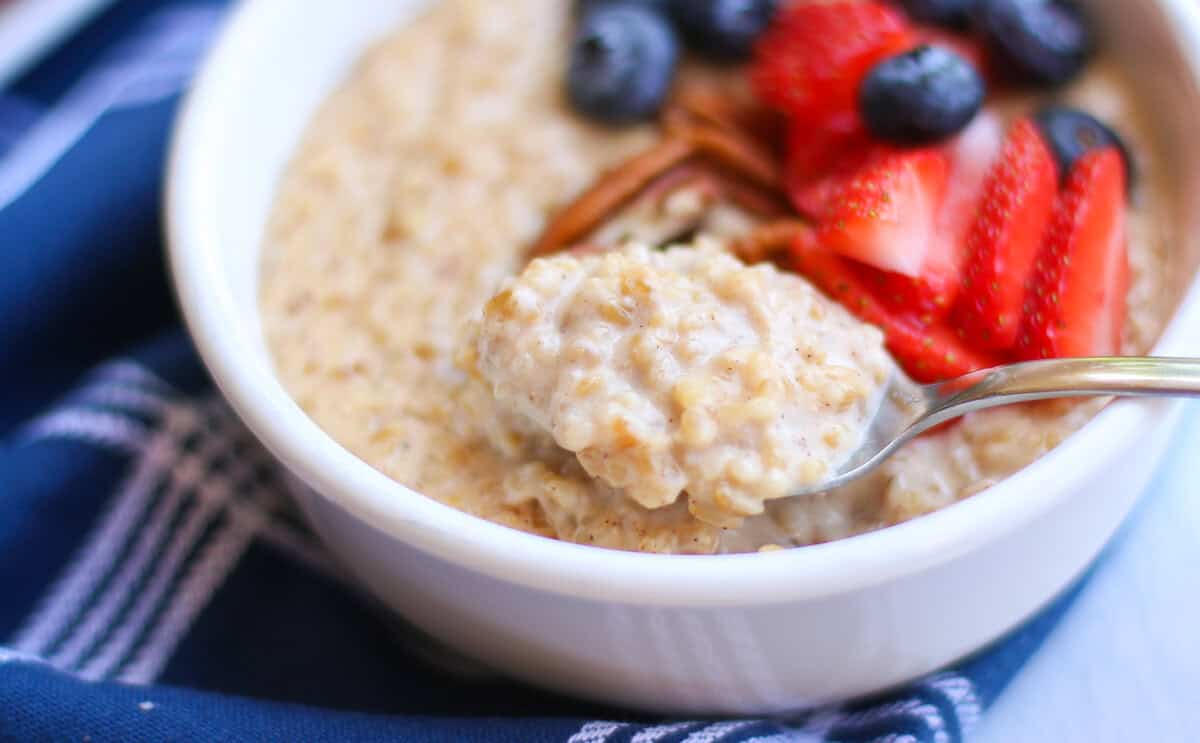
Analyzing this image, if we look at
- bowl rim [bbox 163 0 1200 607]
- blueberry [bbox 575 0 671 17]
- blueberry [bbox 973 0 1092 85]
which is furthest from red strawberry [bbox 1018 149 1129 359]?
blueberry [bbox 575 0 671 17]

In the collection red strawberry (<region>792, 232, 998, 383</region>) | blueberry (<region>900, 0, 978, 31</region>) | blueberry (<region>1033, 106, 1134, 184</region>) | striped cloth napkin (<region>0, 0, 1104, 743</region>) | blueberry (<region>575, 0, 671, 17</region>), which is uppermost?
blueberry (<region>575, 0, 671, 17</region>)

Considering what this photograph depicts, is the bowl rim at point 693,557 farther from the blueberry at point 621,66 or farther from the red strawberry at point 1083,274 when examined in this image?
the blueberry at point 621,66

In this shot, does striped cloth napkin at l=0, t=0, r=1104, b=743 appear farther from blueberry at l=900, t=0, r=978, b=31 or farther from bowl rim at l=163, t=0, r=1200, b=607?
blueberry at l=900, t=0, r=978, b=31

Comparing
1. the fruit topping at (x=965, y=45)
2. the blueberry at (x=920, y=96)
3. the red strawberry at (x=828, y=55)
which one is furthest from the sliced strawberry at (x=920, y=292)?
the fruit topping at (x=965, y=45)

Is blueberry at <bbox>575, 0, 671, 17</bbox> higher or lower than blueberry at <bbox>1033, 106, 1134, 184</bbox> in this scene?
higher

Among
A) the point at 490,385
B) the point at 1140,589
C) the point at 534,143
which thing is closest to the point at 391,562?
the point at 490,385

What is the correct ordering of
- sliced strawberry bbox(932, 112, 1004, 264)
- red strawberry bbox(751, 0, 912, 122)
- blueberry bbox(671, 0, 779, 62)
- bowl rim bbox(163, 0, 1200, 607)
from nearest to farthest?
bowl rim bbox(163, 0, 1200, 607), sliced strawberry bbox(932, 112, 1004, 264), red strawberry bbox(751, 0, 912, 122), blueberry bbox(671, 0, 779, 62)

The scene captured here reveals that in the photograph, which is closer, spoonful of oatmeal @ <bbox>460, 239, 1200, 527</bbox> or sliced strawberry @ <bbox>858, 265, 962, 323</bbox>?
spoonful of oatmeal @ <bbox>460, 239, 1200, 527</bbox>
